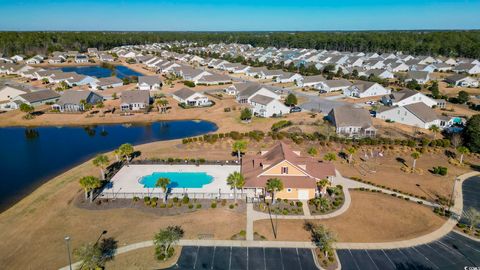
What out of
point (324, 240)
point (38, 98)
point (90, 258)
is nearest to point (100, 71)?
point (38, 98)

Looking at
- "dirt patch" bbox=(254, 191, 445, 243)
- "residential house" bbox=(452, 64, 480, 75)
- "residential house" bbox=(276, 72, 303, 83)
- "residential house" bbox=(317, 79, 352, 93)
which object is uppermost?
"residential house" bbox=(452, 64, 480, 75)

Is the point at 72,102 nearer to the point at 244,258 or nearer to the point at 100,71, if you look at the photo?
the point at 244,258

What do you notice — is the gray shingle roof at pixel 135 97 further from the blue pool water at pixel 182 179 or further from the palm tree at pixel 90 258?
the palm tree at pixel 90 258

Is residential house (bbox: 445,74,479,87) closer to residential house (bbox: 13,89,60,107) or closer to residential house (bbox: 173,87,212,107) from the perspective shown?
residential house (bbox: 173,87,212,107)

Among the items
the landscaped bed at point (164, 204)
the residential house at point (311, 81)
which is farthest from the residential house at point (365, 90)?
the landscaped bed at point (164, 204)

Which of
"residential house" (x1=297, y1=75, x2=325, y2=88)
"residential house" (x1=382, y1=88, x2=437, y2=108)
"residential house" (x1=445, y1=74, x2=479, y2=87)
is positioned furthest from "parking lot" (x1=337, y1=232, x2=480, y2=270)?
"residential house" (x1=445, y1=74, x2=479, y2=87)
